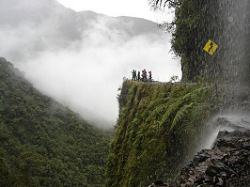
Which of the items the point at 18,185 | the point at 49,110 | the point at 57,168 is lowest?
the point at 57,168

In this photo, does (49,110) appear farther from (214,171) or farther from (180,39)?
(214,171)

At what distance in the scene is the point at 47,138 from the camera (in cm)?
9212

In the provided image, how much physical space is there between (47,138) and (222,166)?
3759 inches

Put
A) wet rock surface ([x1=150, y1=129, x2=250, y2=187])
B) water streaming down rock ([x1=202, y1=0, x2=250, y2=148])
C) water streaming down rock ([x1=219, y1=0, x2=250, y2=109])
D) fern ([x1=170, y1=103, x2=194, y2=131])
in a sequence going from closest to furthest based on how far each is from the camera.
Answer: wet rock surface ([x1=150, y1=129, x2=250, y2=187]) < fern ([x1=170, y1=103, x2=194, y2=131]) < water streaming down rock ([x1=202, y1=0, x2=250, y2=148]) < water streaming down rock ([x1=219, y1=0, x2=250, y2=109])

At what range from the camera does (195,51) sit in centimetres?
1240

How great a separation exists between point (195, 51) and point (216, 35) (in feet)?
5.76

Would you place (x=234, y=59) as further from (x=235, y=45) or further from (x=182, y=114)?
(x=182, y=114)

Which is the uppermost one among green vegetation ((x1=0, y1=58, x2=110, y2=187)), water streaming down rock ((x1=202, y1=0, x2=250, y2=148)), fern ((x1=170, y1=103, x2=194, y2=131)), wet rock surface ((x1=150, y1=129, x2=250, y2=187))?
water streaming down rock ((x1=202, y1=0, x2=250, y2=148))

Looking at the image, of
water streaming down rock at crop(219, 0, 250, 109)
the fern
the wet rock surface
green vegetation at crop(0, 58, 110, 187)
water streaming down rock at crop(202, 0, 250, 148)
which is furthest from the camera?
green vegetation at crop(0, 58, 110, 187)

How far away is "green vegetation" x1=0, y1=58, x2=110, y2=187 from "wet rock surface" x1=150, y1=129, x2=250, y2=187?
6275 cm

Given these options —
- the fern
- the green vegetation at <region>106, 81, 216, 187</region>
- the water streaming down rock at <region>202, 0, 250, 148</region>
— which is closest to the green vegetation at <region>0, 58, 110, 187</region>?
the green vegetation at <region>106, 81, 216, 187</region>

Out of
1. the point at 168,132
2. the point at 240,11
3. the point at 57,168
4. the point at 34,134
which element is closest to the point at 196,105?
the point at 168,132

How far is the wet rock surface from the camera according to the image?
343 centimetres

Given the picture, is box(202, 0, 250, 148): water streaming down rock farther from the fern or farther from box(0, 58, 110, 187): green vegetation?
box(0, 58, 110, 187): green vegetation
